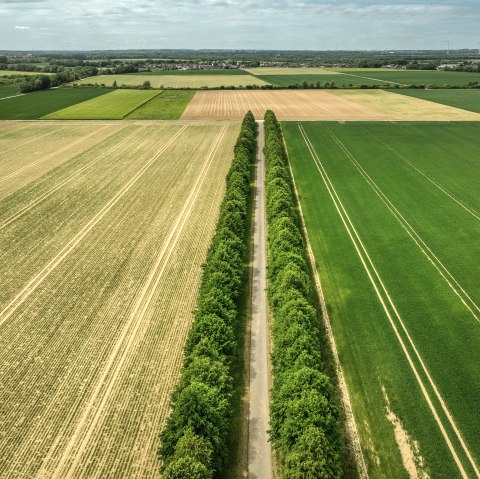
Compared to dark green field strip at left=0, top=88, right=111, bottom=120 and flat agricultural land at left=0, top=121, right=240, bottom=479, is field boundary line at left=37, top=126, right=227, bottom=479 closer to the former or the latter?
flat agricultural land at left=0, top=121, right=240, bottom=479

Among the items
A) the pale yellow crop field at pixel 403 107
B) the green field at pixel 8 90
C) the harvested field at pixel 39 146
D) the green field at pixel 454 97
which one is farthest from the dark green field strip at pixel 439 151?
the green field at pixel 8 90

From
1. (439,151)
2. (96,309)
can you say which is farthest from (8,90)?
(439,151)

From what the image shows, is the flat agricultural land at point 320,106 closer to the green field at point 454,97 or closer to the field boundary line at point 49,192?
the green field at point 454,97

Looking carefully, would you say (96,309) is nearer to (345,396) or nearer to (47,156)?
(345,396)

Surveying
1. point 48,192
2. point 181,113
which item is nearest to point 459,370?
point 48,192

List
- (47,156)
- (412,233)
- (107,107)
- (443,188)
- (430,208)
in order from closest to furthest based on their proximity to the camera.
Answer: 1. (412,233)
2. (430,208)
3. (443,188)
4. (47,156)
5. (107,107)

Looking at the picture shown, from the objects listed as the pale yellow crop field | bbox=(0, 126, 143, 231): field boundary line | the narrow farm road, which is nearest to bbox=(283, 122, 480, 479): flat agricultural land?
the narrow farm road
